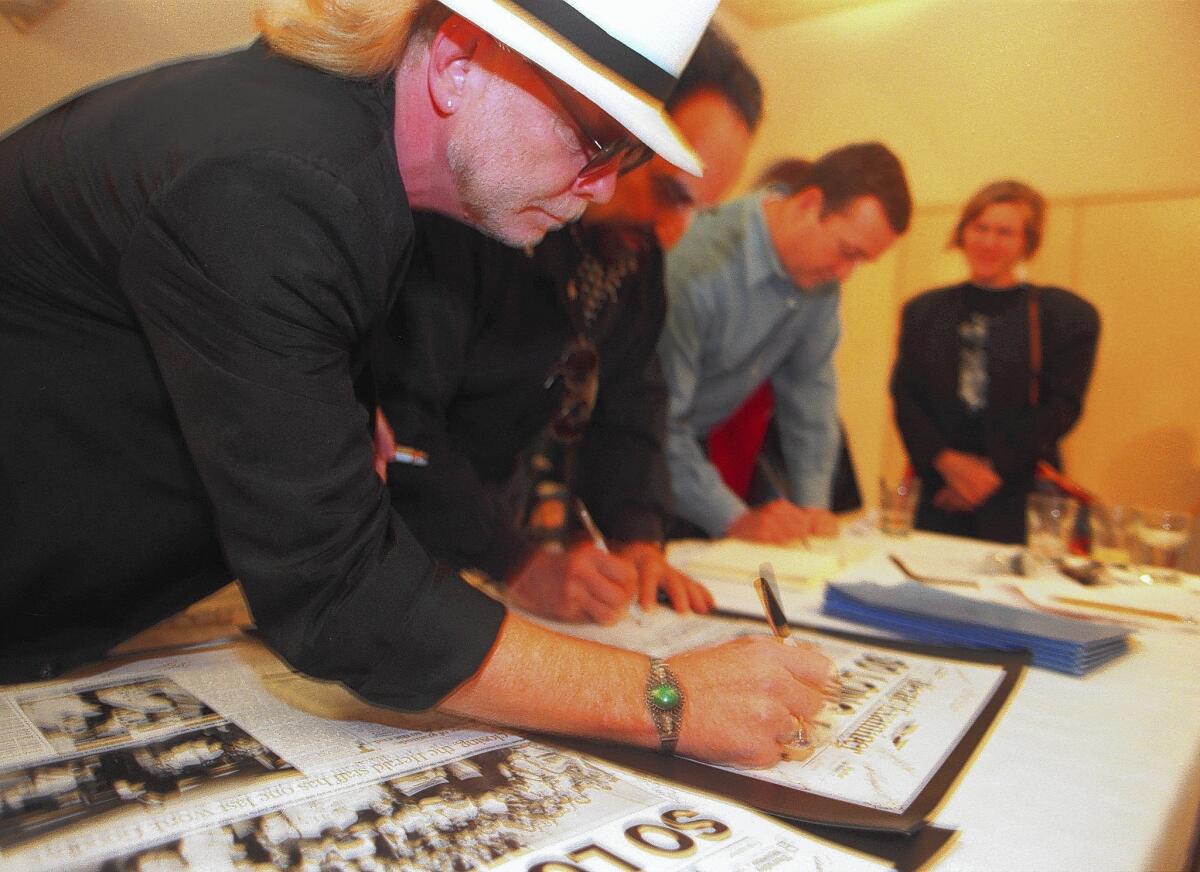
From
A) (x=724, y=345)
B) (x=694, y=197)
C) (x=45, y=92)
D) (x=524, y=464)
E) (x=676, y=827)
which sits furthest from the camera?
(x=724, y=345)

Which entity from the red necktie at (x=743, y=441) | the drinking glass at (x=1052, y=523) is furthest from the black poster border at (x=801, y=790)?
the red necktie at (x=743, y=441)

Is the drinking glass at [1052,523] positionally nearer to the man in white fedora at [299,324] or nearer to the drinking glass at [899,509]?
the drinking glass at [899,509]

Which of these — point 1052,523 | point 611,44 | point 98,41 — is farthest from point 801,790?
point 98,41

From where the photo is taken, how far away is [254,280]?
2.01 ft

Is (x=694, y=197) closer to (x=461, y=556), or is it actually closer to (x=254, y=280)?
(x=461, y=556)

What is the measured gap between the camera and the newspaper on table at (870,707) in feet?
2.25

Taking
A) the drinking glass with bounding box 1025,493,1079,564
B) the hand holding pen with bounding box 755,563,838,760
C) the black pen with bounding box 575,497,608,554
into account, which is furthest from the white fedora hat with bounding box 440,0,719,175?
the drinking glass with bounding box 1025,493,1079,564

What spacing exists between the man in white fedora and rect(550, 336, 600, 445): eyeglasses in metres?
0.55

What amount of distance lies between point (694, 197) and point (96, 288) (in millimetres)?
Answer: 1266

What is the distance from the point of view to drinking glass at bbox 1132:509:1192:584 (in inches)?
64.4

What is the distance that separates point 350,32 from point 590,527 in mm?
847

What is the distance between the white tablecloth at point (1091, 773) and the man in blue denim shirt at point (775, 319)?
718 mm

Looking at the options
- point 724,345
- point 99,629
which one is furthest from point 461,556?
point 724,345

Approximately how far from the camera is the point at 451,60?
775 mm
